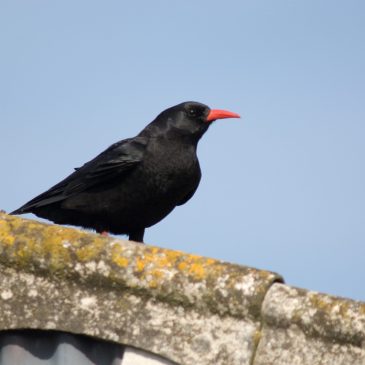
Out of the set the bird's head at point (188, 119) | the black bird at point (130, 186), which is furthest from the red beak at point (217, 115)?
the black bird at point (130, 186)

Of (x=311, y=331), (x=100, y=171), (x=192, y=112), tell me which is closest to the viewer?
(x=311, y=331)

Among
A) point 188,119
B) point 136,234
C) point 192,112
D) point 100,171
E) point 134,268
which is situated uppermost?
Result: point 192,112

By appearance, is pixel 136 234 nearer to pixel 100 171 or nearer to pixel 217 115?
pixel 100 171

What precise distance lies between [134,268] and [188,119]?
5.88m

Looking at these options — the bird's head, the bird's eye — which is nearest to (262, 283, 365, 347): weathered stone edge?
the bird's head

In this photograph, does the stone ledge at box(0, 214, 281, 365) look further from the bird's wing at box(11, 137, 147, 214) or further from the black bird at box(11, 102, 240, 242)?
the bird's wing at box(11, 137, 147, 214)

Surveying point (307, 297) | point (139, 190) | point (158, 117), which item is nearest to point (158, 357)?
point (307, 297)

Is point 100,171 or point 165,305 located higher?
point 100,171

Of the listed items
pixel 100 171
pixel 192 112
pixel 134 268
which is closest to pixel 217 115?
pixel 192 112

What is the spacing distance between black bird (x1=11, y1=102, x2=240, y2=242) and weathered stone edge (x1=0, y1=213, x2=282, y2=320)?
4.56 metres

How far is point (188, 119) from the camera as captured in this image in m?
9.27

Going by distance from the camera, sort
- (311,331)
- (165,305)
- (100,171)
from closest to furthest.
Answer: (311,331) → (165,305) → (100,171)

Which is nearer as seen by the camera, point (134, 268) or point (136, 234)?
point (134, 268)

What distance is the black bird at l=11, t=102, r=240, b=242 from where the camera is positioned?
8.25 meters
